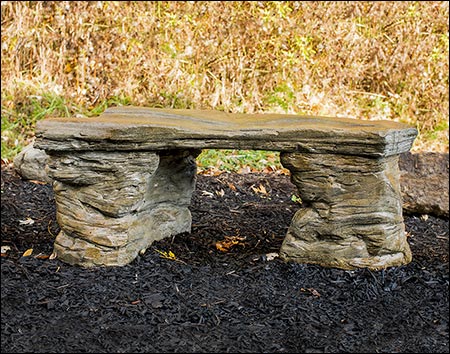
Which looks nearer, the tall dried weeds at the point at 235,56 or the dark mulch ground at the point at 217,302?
the dark mulch ground at the point at 217,302

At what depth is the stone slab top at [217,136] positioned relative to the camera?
4.26 metres

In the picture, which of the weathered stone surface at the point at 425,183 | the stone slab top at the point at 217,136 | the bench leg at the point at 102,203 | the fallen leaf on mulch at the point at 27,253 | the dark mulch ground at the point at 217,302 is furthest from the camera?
the weathered stone surface at the point at 425,183

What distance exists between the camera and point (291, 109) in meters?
8.88

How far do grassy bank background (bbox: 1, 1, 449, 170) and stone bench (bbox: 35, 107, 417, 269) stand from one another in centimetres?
406

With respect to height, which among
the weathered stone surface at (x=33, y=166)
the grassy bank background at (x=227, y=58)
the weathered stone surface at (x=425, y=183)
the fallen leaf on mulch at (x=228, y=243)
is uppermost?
the grassy bank background at (x=227, y=58)

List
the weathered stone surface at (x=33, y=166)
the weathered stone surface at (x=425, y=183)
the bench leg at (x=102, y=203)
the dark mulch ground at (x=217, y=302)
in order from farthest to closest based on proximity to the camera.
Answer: the weathered stone surface at (x=33, y=166) < the weathered stone surface at (x=425, y=183) < the bench leg at (x=102, y=203) < the dark mulch ground at (x=217, y=302)

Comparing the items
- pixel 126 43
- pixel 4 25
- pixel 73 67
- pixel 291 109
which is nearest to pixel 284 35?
pixel 291 109

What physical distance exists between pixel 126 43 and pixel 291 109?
2363 millimetres

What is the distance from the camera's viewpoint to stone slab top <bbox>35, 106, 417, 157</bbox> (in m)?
4.26

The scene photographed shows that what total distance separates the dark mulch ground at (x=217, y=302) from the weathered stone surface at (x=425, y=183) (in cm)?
85

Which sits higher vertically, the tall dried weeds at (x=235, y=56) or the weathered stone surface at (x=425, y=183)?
the tall dried weeds at (x=235, y=56)

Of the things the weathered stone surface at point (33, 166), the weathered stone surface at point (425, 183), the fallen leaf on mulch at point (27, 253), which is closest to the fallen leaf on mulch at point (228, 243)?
the fallen leaf on mulch at point (27, 253)

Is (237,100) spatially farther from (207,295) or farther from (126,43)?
(207,295)

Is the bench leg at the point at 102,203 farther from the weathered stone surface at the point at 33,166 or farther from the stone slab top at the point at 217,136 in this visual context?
the weathered stone surface at the point at 33,166
